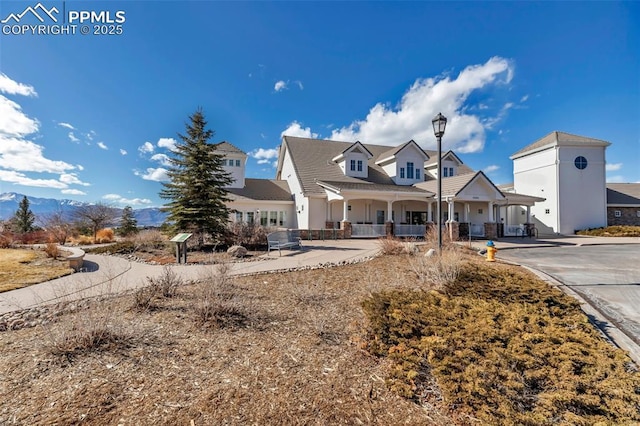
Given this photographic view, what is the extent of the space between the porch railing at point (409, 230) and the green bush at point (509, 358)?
54.7 ft

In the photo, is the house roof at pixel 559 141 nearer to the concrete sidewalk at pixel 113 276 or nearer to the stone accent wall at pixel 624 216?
the stone accent wall at pixel 624 216

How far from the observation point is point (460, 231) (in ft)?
73.5

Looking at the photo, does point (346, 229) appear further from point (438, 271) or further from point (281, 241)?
point (438, 271)

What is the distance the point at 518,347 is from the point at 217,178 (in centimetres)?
1488

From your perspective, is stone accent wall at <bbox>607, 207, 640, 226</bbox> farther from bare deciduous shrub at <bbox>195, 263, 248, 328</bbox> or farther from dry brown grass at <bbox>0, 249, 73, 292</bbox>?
dry brown grass at <bbox>0, 249, 73, 292</bbox>

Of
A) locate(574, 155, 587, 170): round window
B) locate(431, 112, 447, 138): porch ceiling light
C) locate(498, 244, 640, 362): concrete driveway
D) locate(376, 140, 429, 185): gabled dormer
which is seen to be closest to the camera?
locate(498, 244, 640, 362): concrete driveway

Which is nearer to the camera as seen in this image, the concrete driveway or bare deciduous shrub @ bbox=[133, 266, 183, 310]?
the concrete driveway

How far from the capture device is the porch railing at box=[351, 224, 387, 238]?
20.8 metres

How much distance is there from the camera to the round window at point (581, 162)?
26.7 meters

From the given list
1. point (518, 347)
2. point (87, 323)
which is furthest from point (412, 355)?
point (87, 323)

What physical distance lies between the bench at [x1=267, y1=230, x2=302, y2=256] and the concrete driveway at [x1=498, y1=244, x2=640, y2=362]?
10007 mm

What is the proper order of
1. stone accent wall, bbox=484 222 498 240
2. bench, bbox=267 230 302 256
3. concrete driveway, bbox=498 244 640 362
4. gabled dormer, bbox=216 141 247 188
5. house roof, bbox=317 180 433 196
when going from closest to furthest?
concrete driveway, bbox=498 244 640 362, bench, bbox=267 230 302 256, house roof, bbox=317 180 433 196, stone accent wall, bbox=484 222 498 240, gabled dormer, bbox=216 141 247 188

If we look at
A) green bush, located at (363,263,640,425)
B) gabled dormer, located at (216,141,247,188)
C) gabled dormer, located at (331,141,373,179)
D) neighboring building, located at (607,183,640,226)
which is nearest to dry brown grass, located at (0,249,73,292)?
green bush, located at (363,263,640,425)

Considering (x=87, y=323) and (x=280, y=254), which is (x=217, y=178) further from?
(x=87, y=323)
